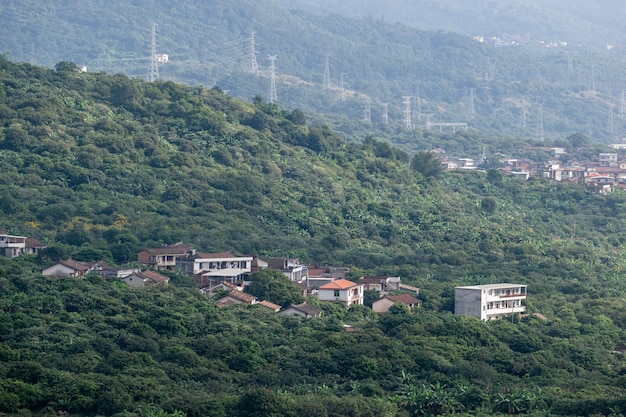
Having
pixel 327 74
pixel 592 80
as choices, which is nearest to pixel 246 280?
pixel 327 74

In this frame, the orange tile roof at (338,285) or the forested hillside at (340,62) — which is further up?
the forested hillside at (340,62)

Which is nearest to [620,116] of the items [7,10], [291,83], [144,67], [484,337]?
[291,83]

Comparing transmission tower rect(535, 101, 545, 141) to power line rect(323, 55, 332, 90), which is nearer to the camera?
transmission tower rect(535, 101, 545, 141)

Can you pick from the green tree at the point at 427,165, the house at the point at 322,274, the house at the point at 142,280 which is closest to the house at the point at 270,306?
the house at the point at 142,280

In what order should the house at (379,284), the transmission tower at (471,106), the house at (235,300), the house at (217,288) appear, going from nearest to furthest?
the house at (235,300), the house at (217,288), the house at (379,284), the transmission tower at (471,106)

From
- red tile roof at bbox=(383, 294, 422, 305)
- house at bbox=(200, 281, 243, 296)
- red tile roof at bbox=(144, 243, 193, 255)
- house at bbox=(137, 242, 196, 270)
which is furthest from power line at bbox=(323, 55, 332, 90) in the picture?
house at bbox=(200, 281, 243, 296)

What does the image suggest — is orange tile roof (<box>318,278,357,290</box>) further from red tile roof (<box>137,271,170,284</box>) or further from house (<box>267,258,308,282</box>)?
red tile roof (<box>137,271,170,284</box>)

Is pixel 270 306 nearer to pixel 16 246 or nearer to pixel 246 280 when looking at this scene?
pixel 246 280

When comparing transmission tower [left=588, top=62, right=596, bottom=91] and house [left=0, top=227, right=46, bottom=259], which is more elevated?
transmission tower [left=588, top=62, right=596, bottom=91]

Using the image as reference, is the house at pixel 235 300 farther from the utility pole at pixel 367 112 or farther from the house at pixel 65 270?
the utility pole at pixel 367 112
